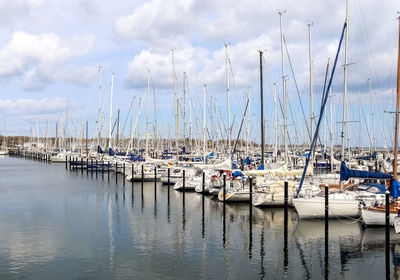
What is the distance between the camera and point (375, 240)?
2247cm

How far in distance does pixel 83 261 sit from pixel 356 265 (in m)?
12.6

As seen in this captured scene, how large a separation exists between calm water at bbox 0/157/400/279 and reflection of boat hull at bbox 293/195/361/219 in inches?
27.9

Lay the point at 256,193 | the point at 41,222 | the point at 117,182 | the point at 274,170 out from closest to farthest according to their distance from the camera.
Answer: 1. the point at 41,222
2. the point at 256,193
3. the point at 274,170
4. the point at 117,182

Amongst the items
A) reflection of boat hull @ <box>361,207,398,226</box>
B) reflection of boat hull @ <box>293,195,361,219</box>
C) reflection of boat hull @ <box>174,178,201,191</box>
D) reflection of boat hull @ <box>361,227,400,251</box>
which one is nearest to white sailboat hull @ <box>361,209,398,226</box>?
reflection of boat hull @ <box>361,207,398,226</box>

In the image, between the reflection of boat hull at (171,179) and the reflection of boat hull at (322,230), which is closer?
the reflection of boat hull at (322,230)

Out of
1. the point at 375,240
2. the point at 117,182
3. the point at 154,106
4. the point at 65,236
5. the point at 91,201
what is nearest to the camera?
the point at 375,240

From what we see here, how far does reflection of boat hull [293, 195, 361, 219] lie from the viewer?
26500 millimetres

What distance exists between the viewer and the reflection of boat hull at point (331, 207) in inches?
1043

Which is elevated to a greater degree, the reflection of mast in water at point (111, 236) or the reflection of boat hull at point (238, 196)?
the reflection of boat hull at point (238, 196)

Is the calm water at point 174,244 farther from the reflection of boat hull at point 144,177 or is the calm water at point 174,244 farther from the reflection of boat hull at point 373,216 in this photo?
the reflection of boat hull at point 144,177

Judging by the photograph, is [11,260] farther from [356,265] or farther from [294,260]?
[356,265]

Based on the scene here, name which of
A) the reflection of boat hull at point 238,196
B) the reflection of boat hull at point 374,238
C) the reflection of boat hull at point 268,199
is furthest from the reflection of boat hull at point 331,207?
the reflection of boat hull at point 238,196

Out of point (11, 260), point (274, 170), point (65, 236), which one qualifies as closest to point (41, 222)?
point (65, 236)

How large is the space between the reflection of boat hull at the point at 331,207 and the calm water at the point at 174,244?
709mm
